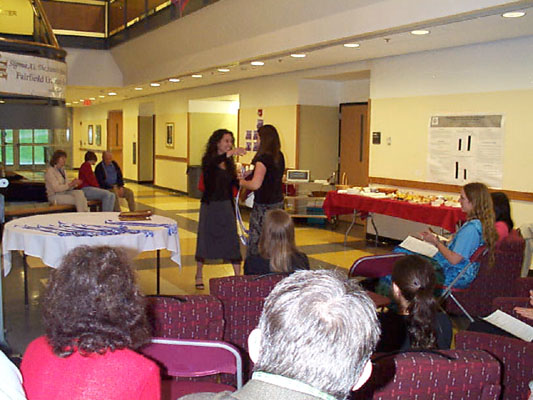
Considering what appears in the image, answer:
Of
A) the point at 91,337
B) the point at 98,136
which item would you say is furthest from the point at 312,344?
the point at 98,136

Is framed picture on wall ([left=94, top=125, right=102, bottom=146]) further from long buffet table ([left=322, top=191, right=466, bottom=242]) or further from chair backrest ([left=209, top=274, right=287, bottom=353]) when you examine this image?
chair backrest ([left=209, top=274, right=287, bottom=353])

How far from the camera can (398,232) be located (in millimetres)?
8969

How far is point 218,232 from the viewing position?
5855mm

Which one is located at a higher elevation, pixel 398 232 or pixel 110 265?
pixel 110 265

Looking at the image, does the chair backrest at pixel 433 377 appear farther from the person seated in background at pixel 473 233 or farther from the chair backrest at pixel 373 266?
the person seated in background at pixel 473 233

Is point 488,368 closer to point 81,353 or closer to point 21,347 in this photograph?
point 81,353

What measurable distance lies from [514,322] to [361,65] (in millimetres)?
6642

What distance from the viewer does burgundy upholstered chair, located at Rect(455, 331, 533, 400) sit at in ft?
8.40

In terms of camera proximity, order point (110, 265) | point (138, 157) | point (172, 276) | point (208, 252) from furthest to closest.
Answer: point (138, 157)
point (172, 276)
point (208, 252)
point (110, 265)

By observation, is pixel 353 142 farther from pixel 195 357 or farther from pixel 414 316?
pixel 195 357

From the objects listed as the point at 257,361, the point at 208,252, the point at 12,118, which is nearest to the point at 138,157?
the point at 12,118

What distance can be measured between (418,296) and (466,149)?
5.28 meters

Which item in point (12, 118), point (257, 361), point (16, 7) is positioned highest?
point (16, 7)

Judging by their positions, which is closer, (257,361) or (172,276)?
(257,361)
